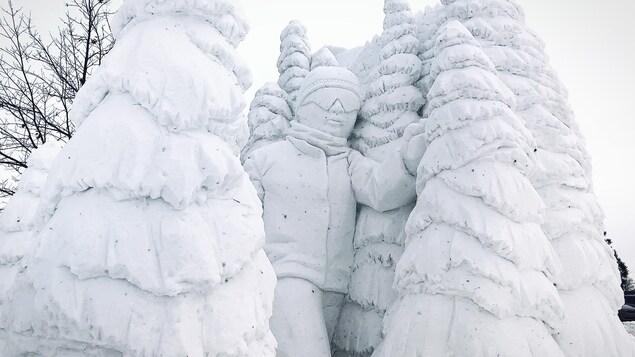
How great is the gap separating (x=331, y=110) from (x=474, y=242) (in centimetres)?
146

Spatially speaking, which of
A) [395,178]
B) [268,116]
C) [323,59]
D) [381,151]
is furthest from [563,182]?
[268,116]

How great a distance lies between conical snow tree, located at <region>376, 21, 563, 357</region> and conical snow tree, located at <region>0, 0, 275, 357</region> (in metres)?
0.93

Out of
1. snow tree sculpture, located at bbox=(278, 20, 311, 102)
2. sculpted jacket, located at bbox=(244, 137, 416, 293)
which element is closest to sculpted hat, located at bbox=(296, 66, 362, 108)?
sculpted jacket, located at bbox=(244, 137, 416, 293)

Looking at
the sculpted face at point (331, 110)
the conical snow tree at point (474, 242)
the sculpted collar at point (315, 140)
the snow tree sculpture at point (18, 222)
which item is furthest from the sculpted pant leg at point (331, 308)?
the snow tree sculpture at point (18, 222)

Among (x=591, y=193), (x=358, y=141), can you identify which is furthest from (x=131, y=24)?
(x=591, y=193)

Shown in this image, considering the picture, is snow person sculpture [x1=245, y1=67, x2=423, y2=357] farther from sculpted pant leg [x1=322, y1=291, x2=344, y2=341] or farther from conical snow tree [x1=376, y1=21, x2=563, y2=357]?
conical snow tree [x1=376, y1=21, x2=563, y2=357]

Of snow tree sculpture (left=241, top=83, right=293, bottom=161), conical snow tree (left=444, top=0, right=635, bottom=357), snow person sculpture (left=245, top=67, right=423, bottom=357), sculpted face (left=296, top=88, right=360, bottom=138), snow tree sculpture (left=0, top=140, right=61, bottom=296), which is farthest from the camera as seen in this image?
snow tree sculpture (left=241, top=83, right=293, bottom=161)

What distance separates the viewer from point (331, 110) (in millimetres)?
3373

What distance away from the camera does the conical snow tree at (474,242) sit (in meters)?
2.33

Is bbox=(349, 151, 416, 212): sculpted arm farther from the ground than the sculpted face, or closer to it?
closer to it

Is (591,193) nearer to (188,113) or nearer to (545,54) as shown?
(545,54)

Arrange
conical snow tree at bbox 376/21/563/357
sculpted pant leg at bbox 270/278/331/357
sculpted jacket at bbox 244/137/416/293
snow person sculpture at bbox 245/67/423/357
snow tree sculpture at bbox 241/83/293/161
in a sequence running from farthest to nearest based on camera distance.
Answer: snow tree sculpture at bbox 241/83/293/161 < sculpted jacket at bbox 244/137/416/293 < snow person sculpture at bbox 245/67/423/357 < sculpted pant leg at bbox 270/278/331/357 < conical snow tree at bbox 376/21/563/357

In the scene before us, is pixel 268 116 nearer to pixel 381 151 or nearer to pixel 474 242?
pixel 381 151

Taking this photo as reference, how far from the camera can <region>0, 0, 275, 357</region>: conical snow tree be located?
5.29ft
